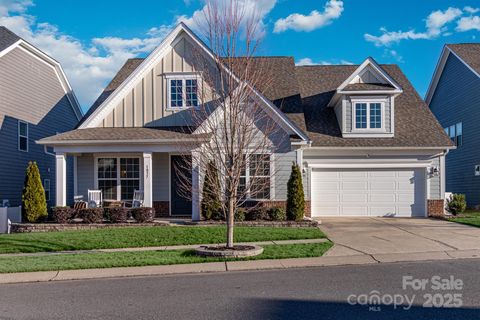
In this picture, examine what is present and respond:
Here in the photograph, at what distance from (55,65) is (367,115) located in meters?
16.7

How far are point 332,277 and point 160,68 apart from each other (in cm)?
1310

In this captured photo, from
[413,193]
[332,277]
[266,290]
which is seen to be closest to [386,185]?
[413,193]

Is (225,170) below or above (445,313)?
above

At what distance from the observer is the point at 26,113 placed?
2262 cm

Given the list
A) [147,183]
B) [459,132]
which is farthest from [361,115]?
[147,183]

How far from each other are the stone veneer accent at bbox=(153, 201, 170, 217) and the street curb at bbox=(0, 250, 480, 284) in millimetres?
8656

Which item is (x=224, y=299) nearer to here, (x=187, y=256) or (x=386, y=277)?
(x=386, y=277)

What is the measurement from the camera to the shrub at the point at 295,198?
16.6 meters

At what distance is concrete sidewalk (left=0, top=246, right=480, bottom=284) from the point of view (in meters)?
9.88

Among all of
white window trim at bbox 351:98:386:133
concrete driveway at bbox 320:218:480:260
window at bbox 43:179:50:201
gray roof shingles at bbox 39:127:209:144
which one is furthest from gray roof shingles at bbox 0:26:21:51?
concrete driveway at bbox 320:218:480:260

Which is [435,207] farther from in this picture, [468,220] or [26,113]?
[26,113]

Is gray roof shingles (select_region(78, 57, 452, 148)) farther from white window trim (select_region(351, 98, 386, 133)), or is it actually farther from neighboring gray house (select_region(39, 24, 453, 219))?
white window trim (select_region(351, 98, 386, 133))

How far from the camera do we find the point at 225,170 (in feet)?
38.5

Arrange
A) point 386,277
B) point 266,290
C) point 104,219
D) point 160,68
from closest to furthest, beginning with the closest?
point 266,290
point 386,277
point 104,219
point 160,68
